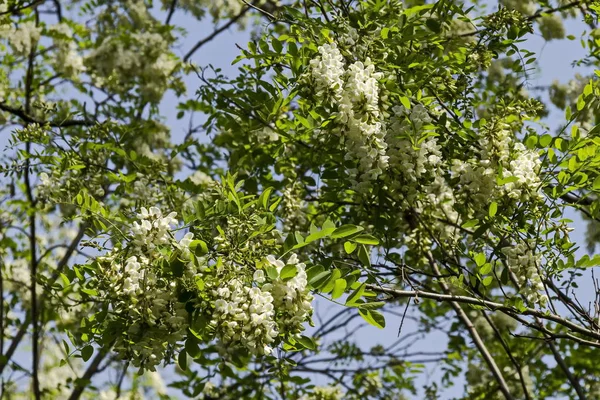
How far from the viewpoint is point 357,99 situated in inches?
104

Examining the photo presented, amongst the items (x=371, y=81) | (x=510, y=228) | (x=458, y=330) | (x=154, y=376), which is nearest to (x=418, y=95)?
(x=371, y=81)

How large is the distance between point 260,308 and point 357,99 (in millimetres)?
818

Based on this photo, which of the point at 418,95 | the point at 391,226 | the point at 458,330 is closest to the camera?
the point at 418,95

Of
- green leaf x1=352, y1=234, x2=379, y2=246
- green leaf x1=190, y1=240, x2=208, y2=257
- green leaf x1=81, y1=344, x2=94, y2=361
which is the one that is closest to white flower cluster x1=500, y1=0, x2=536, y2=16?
green leaf x1=352, y1=234, x2=379, y2=246

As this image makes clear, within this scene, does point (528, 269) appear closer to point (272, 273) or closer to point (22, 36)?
point (272, 273)

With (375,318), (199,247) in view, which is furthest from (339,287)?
(199,247)

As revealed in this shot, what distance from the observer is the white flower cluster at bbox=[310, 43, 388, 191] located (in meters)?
2.64

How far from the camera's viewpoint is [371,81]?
8.71ft

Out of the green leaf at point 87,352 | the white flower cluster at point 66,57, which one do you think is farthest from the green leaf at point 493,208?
the white flower cluster at point 66,57

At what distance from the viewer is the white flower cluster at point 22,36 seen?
19.2ft

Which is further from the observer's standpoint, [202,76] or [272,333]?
[202,76]

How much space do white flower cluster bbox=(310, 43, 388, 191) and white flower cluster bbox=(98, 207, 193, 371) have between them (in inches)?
26.8

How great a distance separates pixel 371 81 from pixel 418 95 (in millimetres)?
312

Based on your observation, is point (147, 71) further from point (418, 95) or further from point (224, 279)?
point (224, 279)
